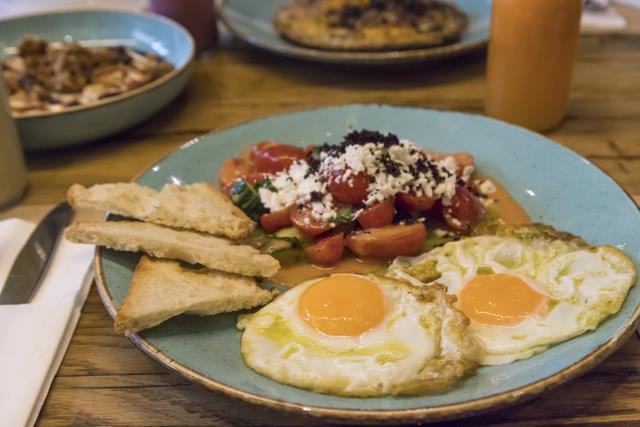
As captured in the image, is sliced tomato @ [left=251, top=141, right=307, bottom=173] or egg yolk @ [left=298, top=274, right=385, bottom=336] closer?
egg yolk @ [left=298, top=274, right=385, bottom=336]

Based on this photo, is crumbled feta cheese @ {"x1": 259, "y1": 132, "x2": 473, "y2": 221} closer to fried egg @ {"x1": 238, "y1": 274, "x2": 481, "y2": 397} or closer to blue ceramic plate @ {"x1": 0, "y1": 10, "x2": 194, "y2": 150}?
fried egg @ {"x1": 238, "y1": 274, "x2": 481, "y2": 397}

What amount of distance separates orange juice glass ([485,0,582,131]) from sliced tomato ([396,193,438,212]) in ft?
3.72

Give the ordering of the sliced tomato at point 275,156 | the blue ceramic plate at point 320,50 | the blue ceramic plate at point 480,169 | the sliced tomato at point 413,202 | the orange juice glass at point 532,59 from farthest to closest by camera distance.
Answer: the blue ceramic plate at point 320,50, the orange juice glass at point 532,59, the sliced tomato at point 275,156, the sliced tomato at point 413,202, the blue ceramic plate at point 480,169

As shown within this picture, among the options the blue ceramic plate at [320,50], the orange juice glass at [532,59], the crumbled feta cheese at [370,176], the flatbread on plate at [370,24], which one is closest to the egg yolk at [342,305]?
the crumbled feta cheese at [370,176]

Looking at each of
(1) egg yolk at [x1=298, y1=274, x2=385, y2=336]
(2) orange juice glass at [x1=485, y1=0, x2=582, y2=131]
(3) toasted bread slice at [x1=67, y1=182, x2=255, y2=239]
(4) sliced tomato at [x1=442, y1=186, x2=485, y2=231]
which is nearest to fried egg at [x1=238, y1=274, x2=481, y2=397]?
(1) egg yolk at [x1=298, y1=274, x2=385, y2=336]

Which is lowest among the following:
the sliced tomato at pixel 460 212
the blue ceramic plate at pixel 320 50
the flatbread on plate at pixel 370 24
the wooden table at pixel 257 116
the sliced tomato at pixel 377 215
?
the wooden table at pixel 257 116

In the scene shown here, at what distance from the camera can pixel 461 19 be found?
4238 millimetres

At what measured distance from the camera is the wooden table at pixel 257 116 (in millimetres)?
1848

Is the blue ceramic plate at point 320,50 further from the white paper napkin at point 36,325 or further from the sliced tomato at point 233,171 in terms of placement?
the white paper napkin at point 36,325

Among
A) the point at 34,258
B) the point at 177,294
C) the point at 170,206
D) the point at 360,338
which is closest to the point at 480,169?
the point at 360,338

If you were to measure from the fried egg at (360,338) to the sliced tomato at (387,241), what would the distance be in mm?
271

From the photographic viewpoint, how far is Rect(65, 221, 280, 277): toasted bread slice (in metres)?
2.08

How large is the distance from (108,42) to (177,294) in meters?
3.05

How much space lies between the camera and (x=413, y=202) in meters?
2.42
